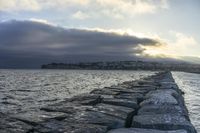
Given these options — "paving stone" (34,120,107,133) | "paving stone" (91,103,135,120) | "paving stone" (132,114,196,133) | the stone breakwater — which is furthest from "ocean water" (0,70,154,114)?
"paving stone" (132,114,196,133)

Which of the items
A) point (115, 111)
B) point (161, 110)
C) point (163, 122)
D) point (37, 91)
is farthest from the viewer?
point (37, 91)

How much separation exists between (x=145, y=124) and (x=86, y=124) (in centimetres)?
95

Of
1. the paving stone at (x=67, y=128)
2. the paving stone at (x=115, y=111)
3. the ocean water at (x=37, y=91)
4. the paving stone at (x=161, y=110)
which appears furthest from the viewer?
the ocean water at (x=37, y=91)

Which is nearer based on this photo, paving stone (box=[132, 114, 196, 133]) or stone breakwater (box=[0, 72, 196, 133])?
stone breakwater (box=[0, 72, 196, 133])

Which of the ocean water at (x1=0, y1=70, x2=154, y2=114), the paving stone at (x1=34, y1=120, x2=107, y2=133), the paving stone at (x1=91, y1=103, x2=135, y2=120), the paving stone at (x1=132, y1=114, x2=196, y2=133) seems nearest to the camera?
Result: the paving stone at (x1=34, y1=120, x2=107, y2=133)

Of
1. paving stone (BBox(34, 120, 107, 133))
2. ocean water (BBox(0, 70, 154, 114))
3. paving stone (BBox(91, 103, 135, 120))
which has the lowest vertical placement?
ocean water (BBox(0, 70, 154, 114))

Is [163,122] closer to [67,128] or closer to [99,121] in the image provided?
[99,121]

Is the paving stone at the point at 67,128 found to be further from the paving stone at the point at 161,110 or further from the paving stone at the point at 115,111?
the paving stone at the point at 161,110

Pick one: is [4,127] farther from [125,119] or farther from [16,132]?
[125,119]

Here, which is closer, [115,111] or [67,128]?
[67,128]

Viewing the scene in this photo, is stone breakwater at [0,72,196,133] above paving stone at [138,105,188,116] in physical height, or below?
below

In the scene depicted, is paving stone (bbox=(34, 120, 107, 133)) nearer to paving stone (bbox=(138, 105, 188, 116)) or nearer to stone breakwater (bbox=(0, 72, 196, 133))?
stone breakwater (bbox=(0, 72, 196, 133))

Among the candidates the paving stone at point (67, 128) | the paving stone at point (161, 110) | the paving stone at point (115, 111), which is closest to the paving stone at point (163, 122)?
the paving stone at point (115, 111)

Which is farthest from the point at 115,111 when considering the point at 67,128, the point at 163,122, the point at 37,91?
the point at 37,91
